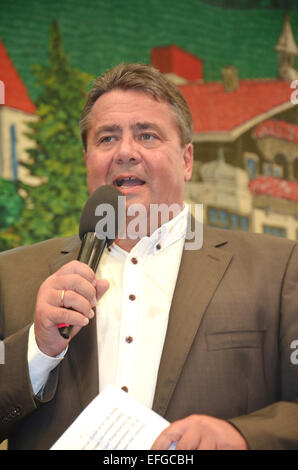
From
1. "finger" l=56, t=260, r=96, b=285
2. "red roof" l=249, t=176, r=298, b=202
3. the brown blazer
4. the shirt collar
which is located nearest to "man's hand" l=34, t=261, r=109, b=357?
"finger" l=56, t=260, r=96, b=285

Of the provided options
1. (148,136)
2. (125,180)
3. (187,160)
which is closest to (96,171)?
(125,180)

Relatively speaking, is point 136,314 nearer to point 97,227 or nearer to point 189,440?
point 97,227

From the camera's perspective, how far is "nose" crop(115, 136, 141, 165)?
1.75 metres

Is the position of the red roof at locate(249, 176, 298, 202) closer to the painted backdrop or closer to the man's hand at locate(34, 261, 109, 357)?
the painted backdrop

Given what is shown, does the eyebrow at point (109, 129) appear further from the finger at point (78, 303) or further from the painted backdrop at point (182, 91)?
the painted backdrop at point (182, 91)

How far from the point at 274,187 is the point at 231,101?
61cm

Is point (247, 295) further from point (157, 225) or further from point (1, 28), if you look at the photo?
point (1, 28)

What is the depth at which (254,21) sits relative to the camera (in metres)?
3.36

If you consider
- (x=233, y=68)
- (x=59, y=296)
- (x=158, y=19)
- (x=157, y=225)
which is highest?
(x=158, y=19)

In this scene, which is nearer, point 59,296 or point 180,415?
point 59,296

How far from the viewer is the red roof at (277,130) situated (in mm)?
3254

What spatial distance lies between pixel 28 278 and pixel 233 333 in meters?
0.71

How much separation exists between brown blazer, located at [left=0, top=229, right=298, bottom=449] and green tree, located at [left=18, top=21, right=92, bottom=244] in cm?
125
